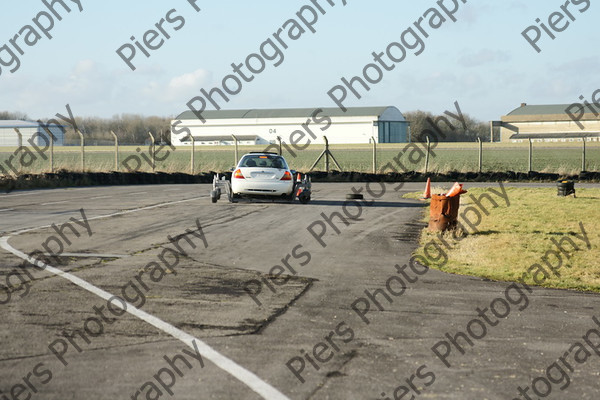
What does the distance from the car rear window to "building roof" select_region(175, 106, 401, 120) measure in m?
85.1

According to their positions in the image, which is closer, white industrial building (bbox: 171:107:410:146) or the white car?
the white car

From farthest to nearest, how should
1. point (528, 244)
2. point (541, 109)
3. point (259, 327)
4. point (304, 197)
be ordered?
point (541, 109)
point (304, 197)
point (528, 244)
point (259, 327)

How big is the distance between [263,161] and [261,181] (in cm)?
90

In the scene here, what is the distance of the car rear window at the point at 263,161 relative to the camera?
2230cm

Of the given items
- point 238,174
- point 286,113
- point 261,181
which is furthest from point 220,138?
point 261,181

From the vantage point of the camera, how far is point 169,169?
4244 cm

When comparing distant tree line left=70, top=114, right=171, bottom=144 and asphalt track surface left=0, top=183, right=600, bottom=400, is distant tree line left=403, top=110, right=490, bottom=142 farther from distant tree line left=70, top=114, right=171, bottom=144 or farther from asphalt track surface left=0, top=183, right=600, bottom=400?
asphalt track surface left=0, top=183, right=600, bottom=400

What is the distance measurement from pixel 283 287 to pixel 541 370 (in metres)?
4.06

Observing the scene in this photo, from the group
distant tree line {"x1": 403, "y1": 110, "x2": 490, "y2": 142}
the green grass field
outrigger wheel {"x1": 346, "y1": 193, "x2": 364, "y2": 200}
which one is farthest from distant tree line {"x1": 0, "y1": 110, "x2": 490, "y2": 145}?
outrigger wheel {"x1": 346, "y1": 193, "x2": 364, "y2": 200}

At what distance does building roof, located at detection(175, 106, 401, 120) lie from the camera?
356 feet

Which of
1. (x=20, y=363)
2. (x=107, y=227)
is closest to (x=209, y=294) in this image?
(x=20, y=363)

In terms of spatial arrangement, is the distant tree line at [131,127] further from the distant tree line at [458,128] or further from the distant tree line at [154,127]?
the distant tree line at [458,128]

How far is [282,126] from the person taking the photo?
110250mm

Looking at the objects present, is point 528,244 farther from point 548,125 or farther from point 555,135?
point 548,125
